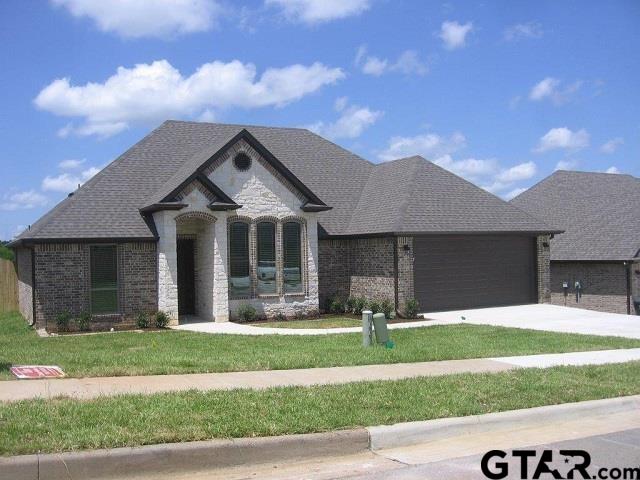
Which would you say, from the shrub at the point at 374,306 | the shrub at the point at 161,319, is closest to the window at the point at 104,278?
the shrub at the point at 161,319

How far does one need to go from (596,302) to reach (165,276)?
16877mm

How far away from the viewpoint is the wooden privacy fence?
93.0 ft

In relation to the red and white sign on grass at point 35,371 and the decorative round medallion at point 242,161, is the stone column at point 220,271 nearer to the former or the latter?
the decorative round medallion at point 242,161

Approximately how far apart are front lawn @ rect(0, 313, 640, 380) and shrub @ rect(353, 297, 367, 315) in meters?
4.87

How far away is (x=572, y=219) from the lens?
30.6 metres

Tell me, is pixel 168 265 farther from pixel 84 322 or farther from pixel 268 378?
pixel 268 378

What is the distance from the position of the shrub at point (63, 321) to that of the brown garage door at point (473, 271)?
34.5 feet

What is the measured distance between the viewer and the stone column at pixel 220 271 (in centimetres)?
2050

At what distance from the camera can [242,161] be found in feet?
70.5

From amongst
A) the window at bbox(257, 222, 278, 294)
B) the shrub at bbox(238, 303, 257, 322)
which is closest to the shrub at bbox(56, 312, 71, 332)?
the shrub at bbox(238, 303, 257, 322)

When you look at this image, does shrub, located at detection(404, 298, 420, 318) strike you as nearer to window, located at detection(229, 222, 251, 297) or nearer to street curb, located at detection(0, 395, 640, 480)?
window, located at detection(229, 222, 251, 297)

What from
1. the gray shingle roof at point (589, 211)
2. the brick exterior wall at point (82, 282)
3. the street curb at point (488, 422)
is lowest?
the street curb at point (488, 422)

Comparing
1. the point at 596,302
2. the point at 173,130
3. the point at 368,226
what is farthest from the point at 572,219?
the point at 173,130

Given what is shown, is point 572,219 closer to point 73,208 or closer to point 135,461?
point 73,208
